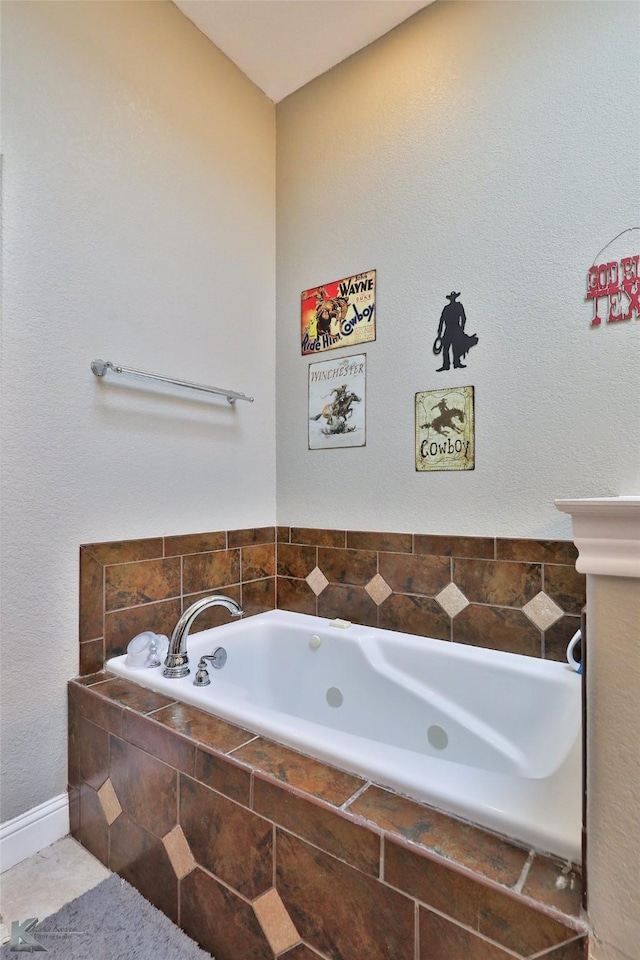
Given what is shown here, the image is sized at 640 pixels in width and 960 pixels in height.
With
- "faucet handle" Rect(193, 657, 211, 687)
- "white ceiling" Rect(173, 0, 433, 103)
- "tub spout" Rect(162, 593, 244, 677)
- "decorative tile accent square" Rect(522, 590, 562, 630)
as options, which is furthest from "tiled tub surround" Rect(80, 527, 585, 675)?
"white ceiling" Rect(173, 0, 433, 103)

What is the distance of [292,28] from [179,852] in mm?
2873

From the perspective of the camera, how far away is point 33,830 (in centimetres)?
136

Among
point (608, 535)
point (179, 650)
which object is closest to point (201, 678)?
point (179, 650)

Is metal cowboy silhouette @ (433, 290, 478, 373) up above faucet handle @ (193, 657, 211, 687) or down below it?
above

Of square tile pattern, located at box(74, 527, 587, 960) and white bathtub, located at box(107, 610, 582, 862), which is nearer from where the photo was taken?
square tile pattern, located at box(74, 527, 587, 960)

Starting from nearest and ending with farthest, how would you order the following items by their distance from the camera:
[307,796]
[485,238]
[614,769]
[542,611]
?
[614,769]
[307,796]
[542,611]
[485,238]

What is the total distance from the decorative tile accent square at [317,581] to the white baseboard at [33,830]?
3.70ft

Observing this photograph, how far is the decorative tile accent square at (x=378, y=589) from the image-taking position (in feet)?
6.07

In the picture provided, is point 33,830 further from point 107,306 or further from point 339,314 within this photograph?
point 339,314

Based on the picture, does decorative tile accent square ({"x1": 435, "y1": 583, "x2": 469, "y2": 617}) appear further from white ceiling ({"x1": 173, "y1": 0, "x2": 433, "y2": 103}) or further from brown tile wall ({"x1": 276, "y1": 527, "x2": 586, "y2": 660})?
white ceiling ({"x1": 173, "y1": 0, "x2": 433, "y2": 103})

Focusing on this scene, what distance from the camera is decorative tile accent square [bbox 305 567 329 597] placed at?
6.73 ft

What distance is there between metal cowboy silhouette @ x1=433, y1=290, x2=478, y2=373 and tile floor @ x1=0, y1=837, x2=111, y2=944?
1958 mm

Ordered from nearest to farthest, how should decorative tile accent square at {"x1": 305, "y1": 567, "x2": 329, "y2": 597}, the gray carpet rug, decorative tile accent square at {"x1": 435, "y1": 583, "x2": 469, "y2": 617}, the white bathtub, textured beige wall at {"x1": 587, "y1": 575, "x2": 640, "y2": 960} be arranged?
textured beige wall at {"x1": 587, "y1": 575, "x2": 640, "y2": 960}, the white bathtub, the gray carpet rug, decorative tile accent square at {"x1": 435, "y1": 583, "x2": 469, "y2": 617}, decorative tile accent square at {"x1": 305, "y1": 567, "x2": 329, "y2": 597}

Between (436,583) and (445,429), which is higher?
(445,429)
